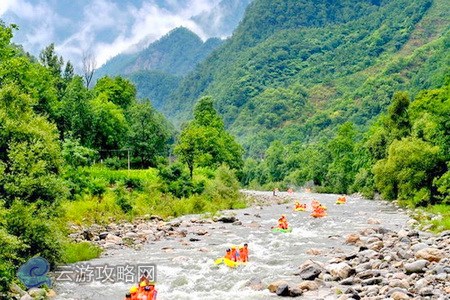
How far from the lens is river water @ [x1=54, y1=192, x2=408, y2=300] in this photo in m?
14.9

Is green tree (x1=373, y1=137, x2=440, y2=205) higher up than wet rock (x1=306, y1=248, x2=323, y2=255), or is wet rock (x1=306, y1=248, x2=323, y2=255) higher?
green tree (x1=373, y1=137, x2=440, y2=205)

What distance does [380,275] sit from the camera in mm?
14664

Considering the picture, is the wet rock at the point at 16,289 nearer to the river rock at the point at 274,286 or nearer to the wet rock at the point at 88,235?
the river rock at the point at 274,286

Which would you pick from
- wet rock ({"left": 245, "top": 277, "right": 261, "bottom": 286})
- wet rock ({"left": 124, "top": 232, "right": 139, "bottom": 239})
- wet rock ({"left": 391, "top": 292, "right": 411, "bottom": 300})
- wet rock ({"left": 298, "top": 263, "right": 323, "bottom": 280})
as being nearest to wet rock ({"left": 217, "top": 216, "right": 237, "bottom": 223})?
wet rock ({"left": 124, "top": 232, "right": 139, "bottom": 239})

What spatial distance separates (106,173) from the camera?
41344 millimetres

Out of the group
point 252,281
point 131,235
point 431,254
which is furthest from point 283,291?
point 131,235

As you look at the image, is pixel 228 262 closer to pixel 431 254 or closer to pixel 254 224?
pixel 431 254

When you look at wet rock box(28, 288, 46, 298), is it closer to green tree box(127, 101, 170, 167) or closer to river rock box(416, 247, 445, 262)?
river rock box(416, 247, 445, 262)

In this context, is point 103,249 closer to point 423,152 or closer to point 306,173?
point 423,152

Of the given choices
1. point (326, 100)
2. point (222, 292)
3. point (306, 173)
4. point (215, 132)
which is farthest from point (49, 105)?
point (326, 100)

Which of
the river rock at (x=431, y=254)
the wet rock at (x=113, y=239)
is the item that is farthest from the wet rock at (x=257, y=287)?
the wet rock at (x=113, y=239)

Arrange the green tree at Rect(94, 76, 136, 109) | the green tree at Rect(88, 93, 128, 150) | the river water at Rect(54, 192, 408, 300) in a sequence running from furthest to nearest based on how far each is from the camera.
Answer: the green tree at Rect(94, 76, 136, 109), the green tree at Rect(88, 93, 128, 150), the river water at Rect(54, 192, 408, 300)

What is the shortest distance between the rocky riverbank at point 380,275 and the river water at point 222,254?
0.96 metres

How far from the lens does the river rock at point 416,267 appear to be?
47.9ft
